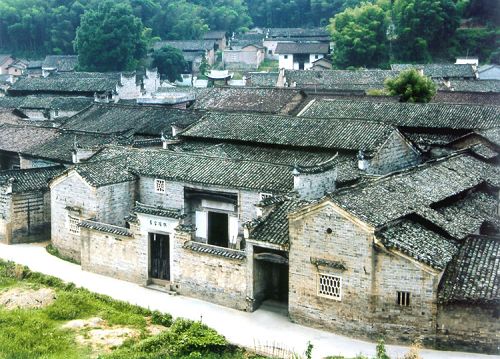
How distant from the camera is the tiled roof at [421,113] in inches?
1296

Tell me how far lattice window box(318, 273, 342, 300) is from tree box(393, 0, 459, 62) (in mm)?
55681

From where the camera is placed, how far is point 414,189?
838 inches

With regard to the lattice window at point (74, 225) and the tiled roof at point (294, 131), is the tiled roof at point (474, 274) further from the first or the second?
the lattice window at point (74, 225)

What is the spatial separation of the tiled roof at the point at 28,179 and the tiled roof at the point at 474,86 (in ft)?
108

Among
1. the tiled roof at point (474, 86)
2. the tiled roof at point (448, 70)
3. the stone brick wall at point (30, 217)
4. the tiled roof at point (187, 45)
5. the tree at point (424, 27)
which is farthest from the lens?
the tiled roof at point (187, 45)

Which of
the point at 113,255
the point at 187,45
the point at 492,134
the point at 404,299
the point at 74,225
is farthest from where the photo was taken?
the point at 187,45

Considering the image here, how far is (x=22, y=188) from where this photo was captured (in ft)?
92.7

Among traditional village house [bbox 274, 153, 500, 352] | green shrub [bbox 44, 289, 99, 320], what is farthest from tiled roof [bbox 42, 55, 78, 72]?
traditional village house [bbox 274, 153, 500, 352]

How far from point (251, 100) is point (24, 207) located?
17878mm

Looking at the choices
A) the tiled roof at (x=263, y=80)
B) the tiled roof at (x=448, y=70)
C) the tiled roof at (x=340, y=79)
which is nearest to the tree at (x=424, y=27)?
the tiled roof at (x=448, y=70)

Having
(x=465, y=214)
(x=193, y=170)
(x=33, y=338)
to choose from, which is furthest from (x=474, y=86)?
(x=33, y=338)

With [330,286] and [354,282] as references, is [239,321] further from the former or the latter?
[354,282]

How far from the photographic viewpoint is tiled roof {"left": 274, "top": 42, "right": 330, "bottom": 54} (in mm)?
78787

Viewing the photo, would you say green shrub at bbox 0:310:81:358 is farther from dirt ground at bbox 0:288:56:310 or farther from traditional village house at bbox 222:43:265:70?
traditional village house at bbox 222:43:265:70
